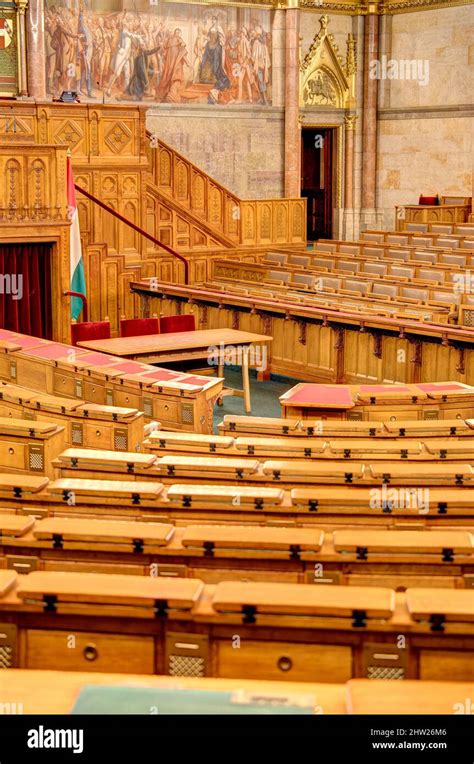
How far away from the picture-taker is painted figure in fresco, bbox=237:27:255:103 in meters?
21.8

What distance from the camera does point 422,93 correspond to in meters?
23.6

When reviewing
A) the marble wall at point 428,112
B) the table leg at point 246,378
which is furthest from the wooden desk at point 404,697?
the marble wall at point 428,112

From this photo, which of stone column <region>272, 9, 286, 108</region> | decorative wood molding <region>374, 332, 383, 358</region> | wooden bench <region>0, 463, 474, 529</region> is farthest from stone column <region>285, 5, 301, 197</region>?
wooden bench <region>0, 463, 474, 529</region>

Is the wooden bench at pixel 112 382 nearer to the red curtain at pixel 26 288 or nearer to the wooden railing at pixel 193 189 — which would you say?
the red curtain at pixel 26 288

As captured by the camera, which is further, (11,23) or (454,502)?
(11,23)

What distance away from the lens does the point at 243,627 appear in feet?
12.9

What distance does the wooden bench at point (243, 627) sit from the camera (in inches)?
151

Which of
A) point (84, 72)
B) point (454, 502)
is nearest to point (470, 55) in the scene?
point (84, 72)

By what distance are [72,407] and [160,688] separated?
4.70 m

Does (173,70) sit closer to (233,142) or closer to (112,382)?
(233,142)

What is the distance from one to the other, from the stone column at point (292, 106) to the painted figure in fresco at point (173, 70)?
2.45 metres
